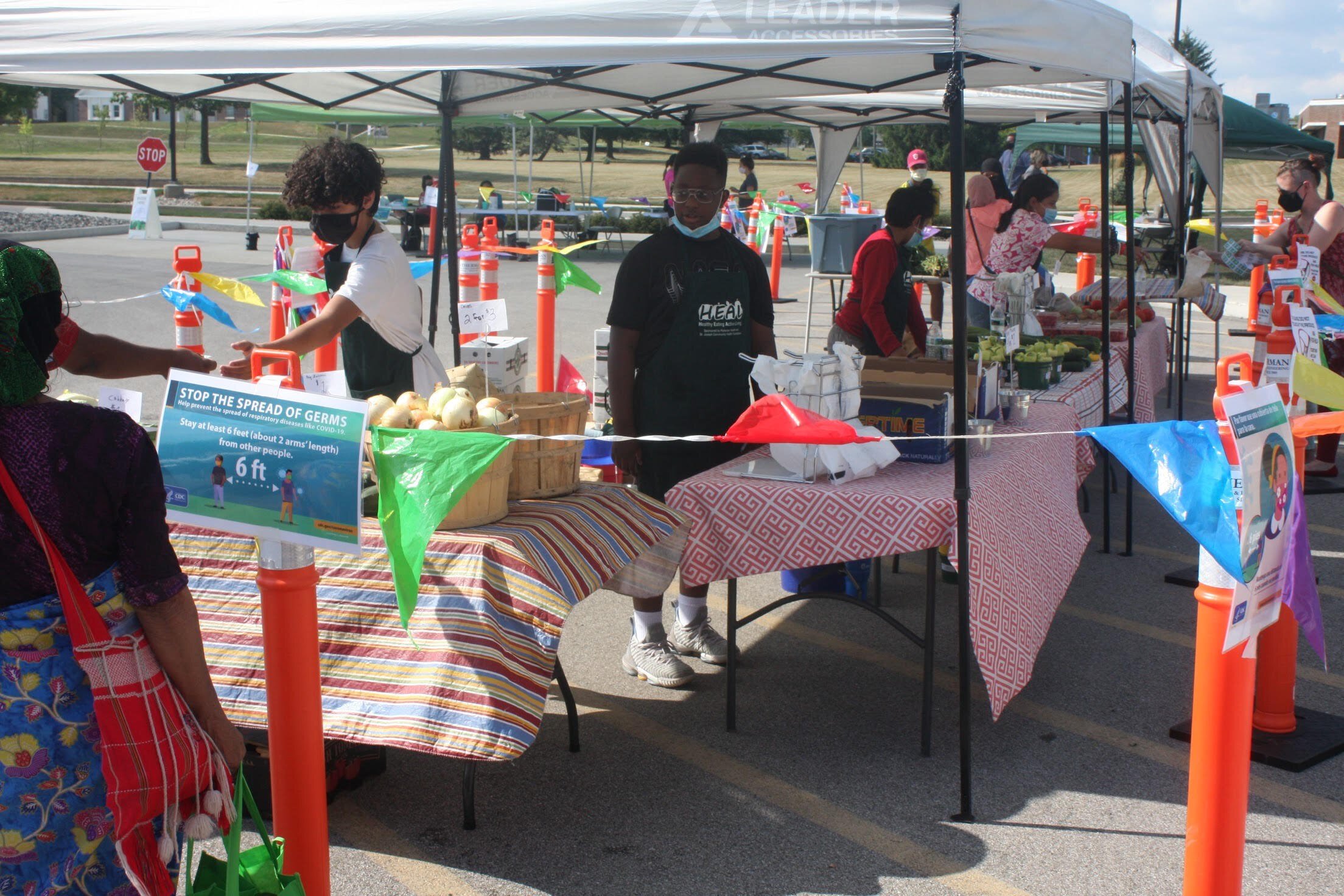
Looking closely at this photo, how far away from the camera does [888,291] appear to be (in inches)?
247

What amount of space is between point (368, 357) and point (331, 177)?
0.69m

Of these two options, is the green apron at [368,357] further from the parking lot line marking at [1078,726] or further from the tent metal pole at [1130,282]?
the tent metal pole at [1130,282]

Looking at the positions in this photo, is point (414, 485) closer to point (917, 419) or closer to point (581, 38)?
point (581, 38)

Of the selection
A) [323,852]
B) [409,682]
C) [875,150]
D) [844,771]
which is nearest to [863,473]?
[844,771]

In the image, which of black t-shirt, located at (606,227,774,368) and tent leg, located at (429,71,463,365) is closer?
black t-shirt, located at (606,227,774,368)

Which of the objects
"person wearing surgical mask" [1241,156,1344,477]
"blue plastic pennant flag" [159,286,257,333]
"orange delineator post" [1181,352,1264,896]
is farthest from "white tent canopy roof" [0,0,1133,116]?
"person wearing surgical mask" [1241,156,1344,477]

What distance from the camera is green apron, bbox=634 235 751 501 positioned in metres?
4.36

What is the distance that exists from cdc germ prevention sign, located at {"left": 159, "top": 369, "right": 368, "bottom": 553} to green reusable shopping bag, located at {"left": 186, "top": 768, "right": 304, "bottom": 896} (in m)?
0.52

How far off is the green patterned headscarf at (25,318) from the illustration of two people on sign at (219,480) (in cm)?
48

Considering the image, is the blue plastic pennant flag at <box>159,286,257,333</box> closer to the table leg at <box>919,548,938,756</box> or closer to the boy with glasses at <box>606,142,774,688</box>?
the boy with glasses at <box>606,142,774,688</box>

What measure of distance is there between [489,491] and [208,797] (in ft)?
4.51

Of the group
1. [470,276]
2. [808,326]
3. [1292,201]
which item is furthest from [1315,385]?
[808,326]

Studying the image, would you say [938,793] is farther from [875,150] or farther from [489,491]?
[875,150]

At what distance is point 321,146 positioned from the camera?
4355mm
